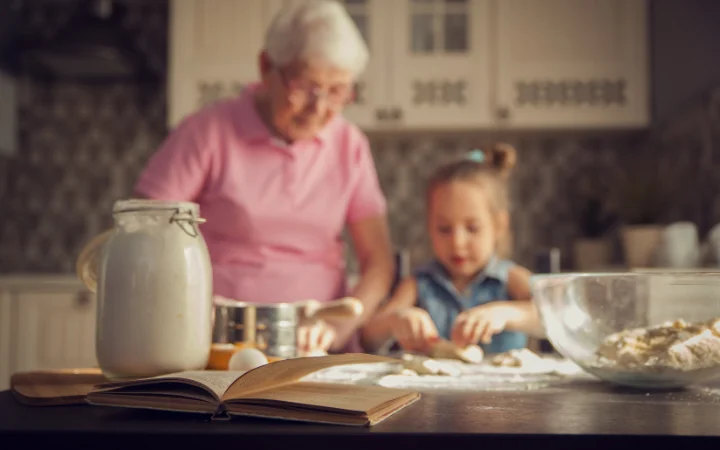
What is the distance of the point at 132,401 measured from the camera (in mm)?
661

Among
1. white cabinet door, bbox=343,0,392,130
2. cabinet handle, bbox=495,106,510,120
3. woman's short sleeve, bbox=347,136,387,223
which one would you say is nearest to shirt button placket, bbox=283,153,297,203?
woman's short sleeve, bbox=347,136,387,223

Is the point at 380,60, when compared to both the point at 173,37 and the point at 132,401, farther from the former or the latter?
the point at 132,401

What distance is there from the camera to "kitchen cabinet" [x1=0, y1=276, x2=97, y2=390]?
3045mm

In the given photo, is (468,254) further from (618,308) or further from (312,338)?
(618,308)

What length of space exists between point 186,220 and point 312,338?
36 cm

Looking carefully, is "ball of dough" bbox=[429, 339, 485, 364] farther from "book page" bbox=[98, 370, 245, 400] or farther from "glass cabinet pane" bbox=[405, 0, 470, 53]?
"glass cabinet pane" bbox=[405, 0, 470, 53]

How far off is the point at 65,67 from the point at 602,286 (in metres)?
3.10

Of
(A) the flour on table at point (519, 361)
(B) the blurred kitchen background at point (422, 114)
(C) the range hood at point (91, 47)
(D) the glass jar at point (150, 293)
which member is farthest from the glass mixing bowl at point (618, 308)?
(C) the range hood at point (91, 47)

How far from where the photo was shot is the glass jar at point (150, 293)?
2.63 feet

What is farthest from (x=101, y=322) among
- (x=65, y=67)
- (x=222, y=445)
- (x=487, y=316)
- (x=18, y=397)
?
(x=65, y=67)

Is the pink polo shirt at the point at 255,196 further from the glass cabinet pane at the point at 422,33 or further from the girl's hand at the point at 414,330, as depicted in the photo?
the glass cabinet pane at the point at 422,33

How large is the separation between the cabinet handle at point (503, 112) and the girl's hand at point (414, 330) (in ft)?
6.99

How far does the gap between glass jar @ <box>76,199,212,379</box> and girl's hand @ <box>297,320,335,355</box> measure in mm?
274

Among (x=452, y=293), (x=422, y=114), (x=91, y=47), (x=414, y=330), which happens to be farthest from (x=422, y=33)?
(x=414, y=330)
